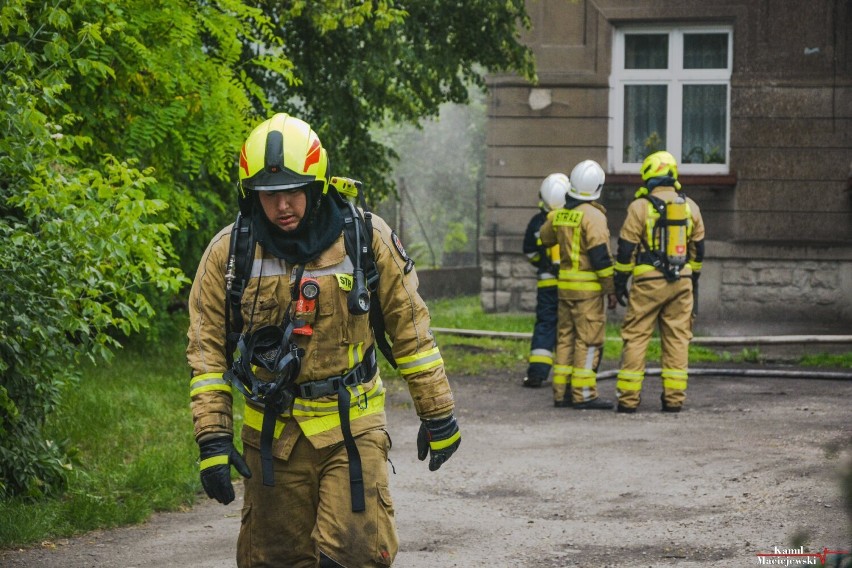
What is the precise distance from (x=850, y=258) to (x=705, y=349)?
3.00 m

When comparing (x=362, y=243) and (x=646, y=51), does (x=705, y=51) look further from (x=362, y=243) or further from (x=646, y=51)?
(x=362, y=243)

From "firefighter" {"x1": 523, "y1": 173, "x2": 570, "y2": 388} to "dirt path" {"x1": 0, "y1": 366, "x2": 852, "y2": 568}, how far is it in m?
1.25

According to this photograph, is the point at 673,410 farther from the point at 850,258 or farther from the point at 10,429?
the point at 850,258

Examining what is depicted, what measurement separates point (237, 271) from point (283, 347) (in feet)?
1.11

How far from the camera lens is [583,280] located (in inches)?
437

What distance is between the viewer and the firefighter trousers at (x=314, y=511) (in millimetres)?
4488

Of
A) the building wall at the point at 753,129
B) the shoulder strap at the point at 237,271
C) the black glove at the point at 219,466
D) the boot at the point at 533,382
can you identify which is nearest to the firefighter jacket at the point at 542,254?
the boot at the point at 533,382

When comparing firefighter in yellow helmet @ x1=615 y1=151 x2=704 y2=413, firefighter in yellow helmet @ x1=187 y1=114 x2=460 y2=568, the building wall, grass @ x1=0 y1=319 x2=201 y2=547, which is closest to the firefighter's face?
firefighter in yellow helmet @ x1=187 y1=114 x2=460 y2=568

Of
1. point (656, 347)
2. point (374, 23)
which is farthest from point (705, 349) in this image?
point (374, 23)

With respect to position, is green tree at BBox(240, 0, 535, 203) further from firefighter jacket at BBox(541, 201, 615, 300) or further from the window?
the window

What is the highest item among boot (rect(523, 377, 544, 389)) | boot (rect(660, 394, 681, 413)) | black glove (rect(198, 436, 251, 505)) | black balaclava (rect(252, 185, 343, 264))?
black balaclava (rect(252, 185, 343, 264))

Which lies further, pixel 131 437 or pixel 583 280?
pixel 583 280

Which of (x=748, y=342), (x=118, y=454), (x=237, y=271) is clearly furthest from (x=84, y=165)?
(x=748, y=342)

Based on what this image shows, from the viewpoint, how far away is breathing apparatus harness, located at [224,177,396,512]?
4535mm
